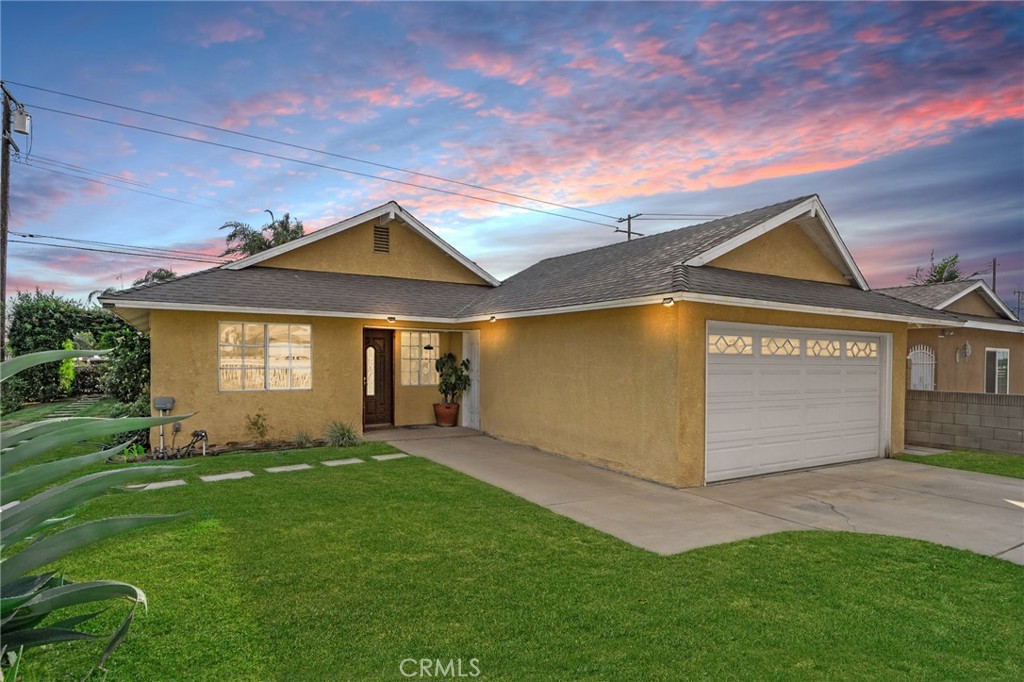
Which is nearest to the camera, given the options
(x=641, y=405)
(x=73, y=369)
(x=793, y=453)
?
(x=641, y=405)

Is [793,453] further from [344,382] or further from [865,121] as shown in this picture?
[344,382]

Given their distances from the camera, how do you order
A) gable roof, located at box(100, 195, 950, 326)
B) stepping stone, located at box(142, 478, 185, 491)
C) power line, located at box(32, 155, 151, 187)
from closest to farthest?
stepping stone, located at box(142, 478, 185, 491) → gable roof, located at box(100, 195, 950, 326) → power line, located at box(32, 155, 151, 187)

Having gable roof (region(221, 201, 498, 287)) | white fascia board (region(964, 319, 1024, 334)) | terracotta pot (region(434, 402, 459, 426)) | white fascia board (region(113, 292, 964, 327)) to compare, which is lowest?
terracotta pot (region(434, 402, 459, 426))

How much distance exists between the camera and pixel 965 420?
12.3 m

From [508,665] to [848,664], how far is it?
2180mm

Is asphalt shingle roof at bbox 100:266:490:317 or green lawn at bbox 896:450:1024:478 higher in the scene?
asphalt shingle roof at bbox 100:266:490:317

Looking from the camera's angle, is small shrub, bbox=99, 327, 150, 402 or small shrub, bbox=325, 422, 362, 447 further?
small shrub, bbox=99, 327, 150, 402

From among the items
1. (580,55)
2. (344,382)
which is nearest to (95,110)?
(344,382)

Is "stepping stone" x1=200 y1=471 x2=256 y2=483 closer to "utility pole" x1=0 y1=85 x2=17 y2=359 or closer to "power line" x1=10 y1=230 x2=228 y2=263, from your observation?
"utility pole" x1=0 y1=85 x2=17 y2=359

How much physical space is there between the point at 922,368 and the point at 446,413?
42.4 ft

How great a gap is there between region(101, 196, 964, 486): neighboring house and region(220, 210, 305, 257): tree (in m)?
15.7

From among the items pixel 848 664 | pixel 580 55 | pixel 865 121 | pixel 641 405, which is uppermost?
pixel 580 55

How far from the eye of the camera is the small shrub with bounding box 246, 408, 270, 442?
1151 cm

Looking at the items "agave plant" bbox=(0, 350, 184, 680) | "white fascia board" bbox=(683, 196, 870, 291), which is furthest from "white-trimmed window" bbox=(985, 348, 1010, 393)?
"agave plant" bbox=(0, 350, 184, 680)
